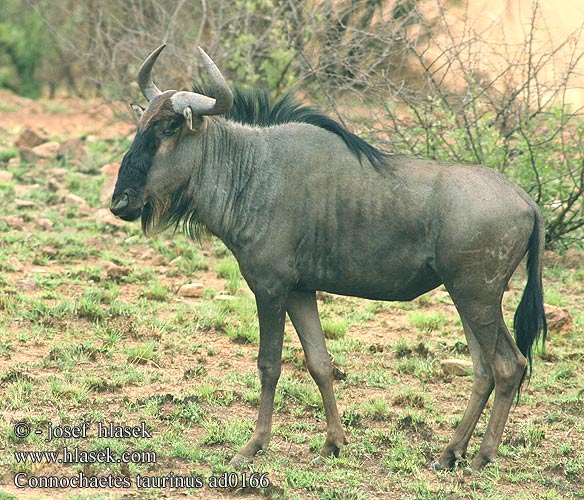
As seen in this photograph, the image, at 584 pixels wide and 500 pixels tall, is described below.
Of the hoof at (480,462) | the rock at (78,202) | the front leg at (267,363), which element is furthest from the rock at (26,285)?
the hoof at (480,462)

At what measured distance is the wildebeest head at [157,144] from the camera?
5793 millimetres

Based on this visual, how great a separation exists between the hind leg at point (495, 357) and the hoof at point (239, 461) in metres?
1.22

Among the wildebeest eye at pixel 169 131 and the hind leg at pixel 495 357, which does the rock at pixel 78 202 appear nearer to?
the wildebeest eye at pixel 169 131

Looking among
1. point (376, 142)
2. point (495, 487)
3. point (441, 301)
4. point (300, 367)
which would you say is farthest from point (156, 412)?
point (376, 142)

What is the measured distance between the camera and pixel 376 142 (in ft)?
32.3

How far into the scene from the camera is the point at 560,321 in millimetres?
8328

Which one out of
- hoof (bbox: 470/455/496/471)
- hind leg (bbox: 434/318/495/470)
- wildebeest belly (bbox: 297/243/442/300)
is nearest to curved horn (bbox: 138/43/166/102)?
wildebeest belly (bbox: 297/243/442/300)

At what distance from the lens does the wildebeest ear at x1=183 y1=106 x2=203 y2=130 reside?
5.74 meters

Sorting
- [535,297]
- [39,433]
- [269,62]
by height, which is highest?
[269,62]

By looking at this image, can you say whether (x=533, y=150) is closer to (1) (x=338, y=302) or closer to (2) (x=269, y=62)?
(1) (x=338, y=302)

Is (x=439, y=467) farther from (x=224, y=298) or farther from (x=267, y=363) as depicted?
(x=224, y=298)

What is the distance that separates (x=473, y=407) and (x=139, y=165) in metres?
2.39

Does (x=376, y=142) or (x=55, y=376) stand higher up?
(x=376, y=142)

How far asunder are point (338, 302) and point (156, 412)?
2.92 m
